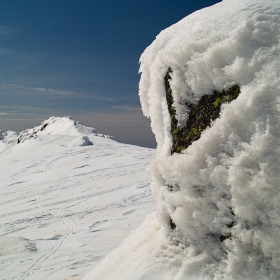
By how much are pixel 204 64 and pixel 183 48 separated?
0.28 m

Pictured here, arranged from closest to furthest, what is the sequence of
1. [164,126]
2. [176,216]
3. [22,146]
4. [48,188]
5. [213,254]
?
[213,254] → [176,216] → [164,126] → [48,188] → [22,146]

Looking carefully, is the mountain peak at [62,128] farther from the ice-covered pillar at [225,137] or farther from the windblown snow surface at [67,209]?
the ice-covered pillar at [225,137]

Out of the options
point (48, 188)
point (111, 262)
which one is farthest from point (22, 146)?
point (111, 262)

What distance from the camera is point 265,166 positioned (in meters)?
1.70

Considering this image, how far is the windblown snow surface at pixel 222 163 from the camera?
5.63ft

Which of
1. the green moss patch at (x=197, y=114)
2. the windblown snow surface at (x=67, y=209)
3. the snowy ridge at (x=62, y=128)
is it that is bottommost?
the windblown snow surface at (x=67, y=209)

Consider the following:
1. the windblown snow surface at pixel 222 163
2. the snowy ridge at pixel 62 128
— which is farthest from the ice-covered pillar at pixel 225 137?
the snowy ridge at pixel 62 128

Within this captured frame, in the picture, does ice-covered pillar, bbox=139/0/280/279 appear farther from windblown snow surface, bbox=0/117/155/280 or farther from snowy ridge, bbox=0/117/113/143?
snowy ridge, bbox=0/117/113/143

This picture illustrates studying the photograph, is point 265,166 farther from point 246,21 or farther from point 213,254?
point 246,21

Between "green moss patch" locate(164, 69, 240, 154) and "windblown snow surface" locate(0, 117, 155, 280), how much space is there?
2.70 m

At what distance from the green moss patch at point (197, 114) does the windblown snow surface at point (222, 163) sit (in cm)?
5

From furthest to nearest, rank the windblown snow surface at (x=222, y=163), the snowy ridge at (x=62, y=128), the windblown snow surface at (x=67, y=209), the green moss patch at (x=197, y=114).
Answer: the snowy ridge at (x=62, y=128), the windblown snow surface at (x=67, y=209), the green moss patch at (x=197, y=114), the windblown snow surface at (x=222, y=163)

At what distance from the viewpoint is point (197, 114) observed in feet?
7.19

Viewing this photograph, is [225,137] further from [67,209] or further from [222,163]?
[67,209]
